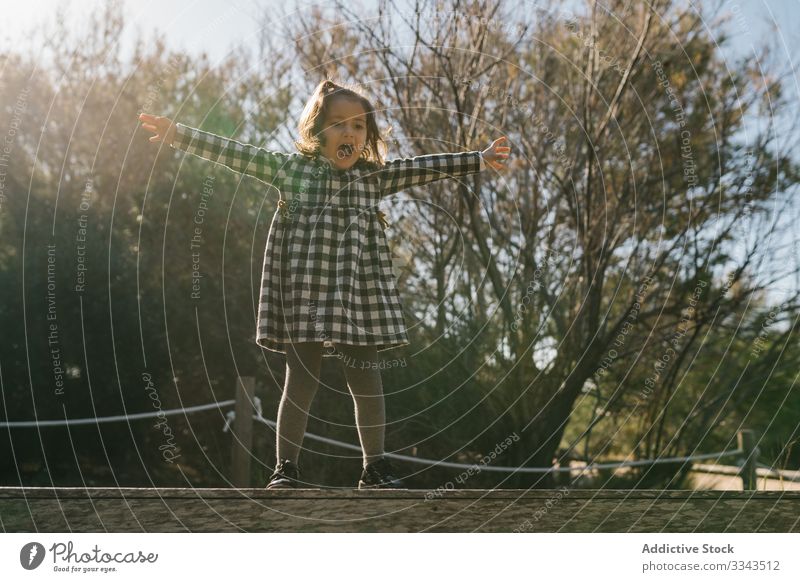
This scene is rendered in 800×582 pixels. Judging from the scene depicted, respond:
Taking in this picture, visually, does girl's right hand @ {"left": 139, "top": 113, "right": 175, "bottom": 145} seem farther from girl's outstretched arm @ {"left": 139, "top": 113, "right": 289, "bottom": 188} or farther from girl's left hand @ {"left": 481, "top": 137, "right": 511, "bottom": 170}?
girl's left hand @ {"left": 481, "top": 137, "right": 511, "bottom": 170}

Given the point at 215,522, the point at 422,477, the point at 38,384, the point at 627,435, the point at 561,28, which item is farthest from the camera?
the point at 627,435

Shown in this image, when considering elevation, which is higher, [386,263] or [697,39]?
[697,39]

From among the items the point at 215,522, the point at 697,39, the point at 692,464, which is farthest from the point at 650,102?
the point at 215,522

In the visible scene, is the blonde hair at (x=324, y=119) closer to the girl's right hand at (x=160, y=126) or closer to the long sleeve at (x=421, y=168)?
the long sleeve at (x=421, y=168)

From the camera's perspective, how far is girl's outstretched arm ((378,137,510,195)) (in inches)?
121

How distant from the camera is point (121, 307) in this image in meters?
6.63

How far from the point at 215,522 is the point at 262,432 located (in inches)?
172

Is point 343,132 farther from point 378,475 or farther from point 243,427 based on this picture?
point 243,427

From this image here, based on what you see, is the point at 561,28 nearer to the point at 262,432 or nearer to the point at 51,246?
the point at 262,432

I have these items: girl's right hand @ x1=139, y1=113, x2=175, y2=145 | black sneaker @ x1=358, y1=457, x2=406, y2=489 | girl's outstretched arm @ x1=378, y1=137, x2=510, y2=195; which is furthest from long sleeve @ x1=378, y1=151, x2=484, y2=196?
black sneaker @ x1=358, y1=457, x2=406, y2=489

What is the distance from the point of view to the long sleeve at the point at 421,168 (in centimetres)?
307

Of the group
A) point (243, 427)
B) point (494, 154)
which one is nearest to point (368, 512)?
point (494, 154)

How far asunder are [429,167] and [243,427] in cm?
270

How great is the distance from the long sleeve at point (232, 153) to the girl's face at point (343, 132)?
0.18 metres
